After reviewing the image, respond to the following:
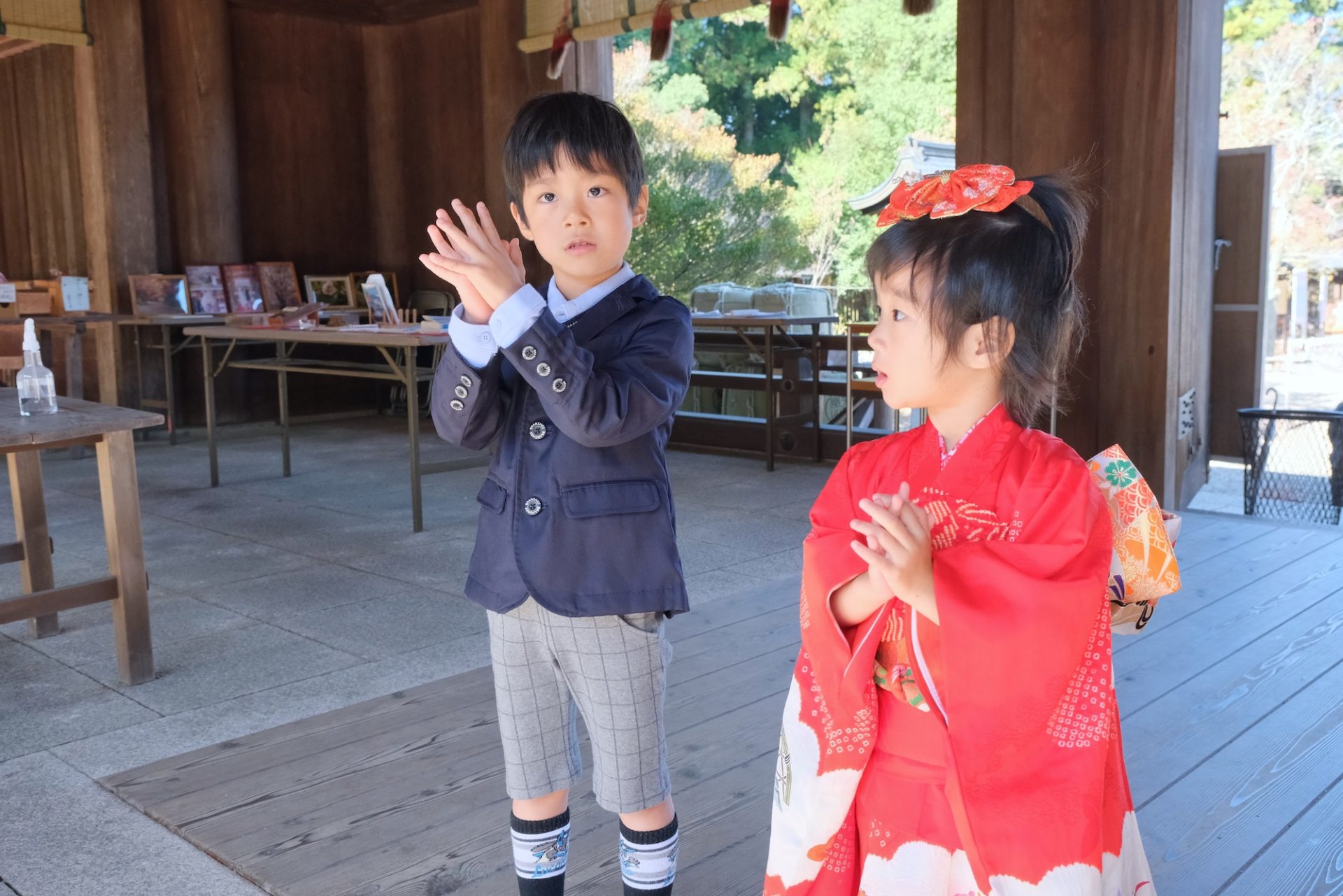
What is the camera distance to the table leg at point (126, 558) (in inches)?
99.0

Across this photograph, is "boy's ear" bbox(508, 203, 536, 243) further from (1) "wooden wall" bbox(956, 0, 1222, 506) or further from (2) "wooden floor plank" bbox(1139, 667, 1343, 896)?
(1) "wooden wall" bbox(956, 0, 1222, 506)

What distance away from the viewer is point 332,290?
23.3 feet

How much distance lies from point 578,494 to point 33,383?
6.40 ft

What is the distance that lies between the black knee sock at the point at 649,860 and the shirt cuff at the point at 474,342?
0.59 m

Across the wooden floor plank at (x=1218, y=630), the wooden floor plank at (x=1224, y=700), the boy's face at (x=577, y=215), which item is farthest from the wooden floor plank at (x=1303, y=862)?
the boy's face at (x=577, y=215)

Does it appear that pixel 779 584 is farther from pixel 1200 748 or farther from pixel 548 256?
pixel 548 256

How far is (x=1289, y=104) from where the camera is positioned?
449 inches

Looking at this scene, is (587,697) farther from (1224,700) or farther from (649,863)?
(1224,700)

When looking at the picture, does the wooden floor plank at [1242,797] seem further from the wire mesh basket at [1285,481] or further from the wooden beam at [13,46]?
the wooden beam at [13,46]

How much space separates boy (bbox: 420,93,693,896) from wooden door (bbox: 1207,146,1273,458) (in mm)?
4203

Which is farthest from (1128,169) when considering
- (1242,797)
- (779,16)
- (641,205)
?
(641,205)

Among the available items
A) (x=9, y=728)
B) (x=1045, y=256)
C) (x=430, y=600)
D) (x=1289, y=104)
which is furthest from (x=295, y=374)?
(x=1289, y=104)

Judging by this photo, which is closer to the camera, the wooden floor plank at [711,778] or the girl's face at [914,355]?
the girl's face at [914,355]

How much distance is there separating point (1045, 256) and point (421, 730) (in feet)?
5.46
